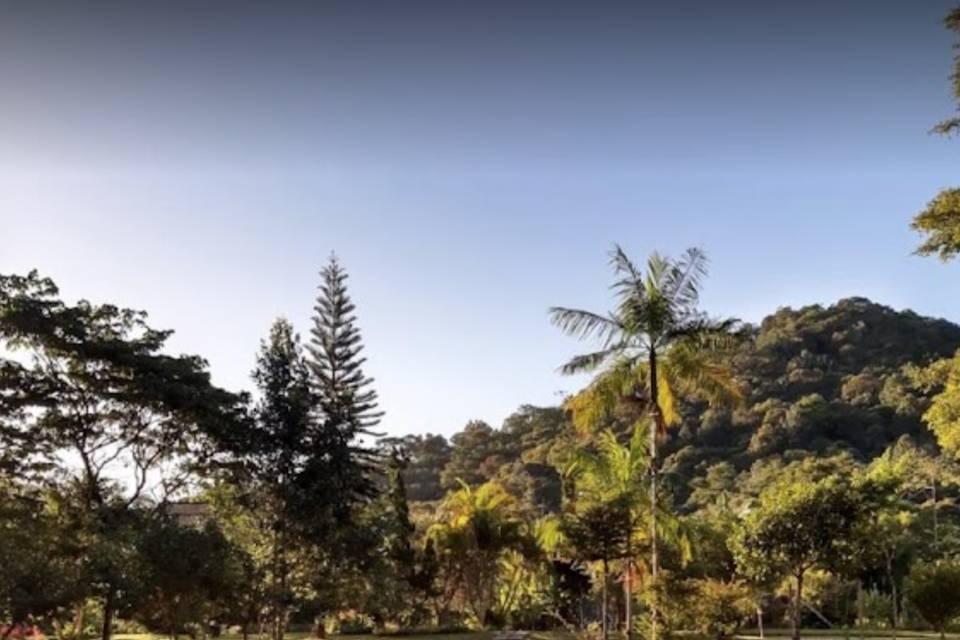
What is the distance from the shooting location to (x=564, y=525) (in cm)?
1769

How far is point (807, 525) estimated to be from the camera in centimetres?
1661

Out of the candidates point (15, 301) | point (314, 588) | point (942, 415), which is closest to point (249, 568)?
point (314, 588)

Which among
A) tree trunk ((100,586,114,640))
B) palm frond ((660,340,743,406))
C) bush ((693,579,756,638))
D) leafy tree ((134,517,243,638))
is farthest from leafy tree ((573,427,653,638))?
tree trunk ((100,586,114,640))

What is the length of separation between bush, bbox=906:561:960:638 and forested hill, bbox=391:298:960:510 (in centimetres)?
2655

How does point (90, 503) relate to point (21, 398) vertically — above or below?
below

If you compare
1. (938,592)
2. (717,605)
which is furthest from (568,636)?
(938,592)

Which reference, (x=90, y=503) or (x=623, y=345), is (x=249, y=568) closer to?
(x=90, y=503)

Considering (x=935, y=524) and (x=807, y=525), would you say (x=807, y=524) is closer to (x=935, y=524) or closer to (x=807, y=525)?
(x=807, y=525)

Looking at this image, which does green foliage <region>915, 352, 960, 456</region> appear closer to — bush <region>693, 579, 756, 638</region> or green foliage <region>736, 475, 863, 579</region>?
green foliage <region>736, 475, 863, 579</region>

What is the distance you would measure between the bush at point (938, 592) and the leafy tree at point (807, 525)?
282 cm

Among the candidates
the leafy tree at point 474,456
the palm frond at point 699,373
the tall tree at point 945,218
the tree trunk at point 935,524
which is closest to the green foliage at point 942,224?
the tall tree at point 945,218

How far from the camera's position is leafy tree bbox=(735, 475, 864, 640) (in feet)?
54.3

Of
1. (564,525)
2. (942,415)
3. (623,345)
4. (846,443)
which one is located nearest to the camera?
(942,415)

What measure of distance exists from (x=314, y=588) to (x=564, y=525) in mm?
A: 9087
